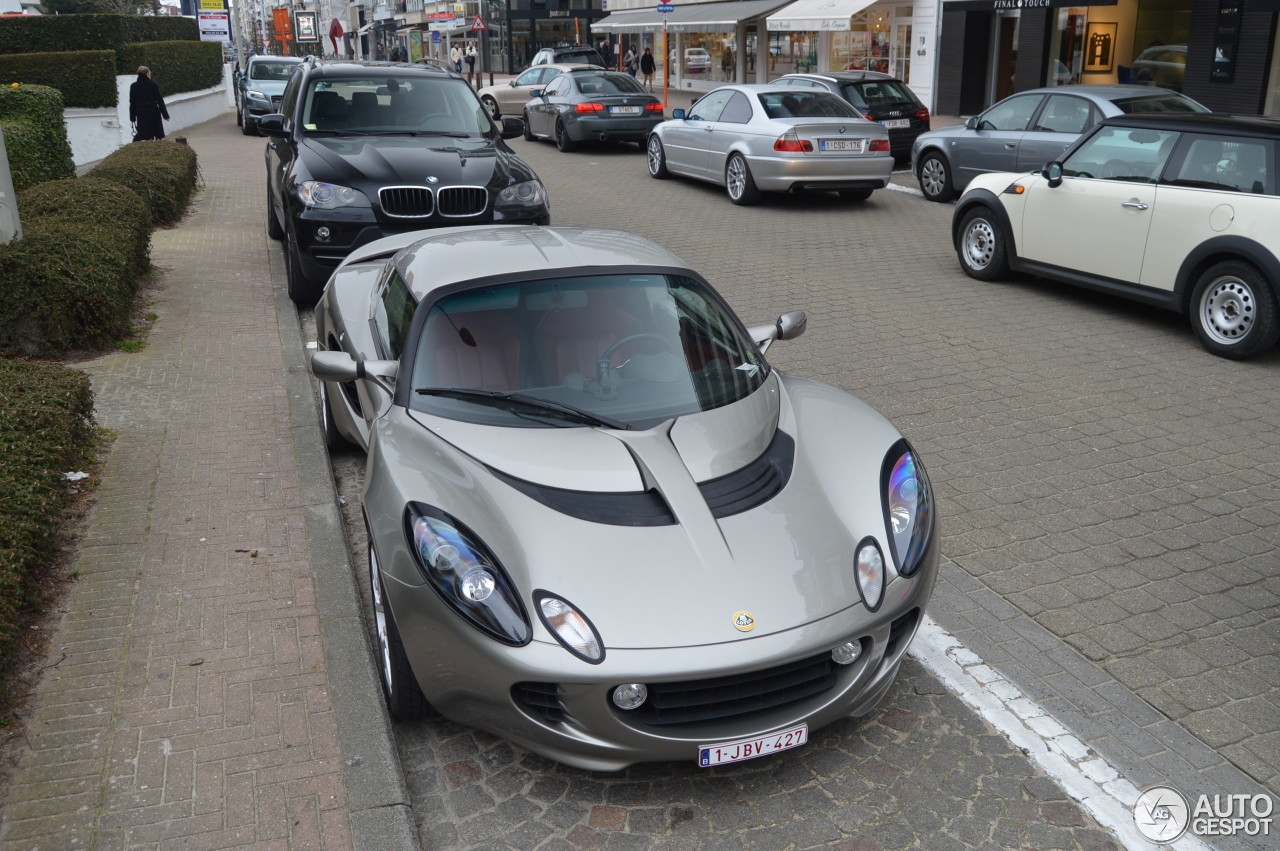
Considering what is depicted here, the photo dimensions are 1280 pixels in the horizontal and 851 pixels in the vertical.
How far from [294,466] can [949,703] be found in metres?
3.68

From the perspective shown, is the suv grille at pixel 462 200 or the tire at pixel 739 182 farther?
the tire at pixel 739 182

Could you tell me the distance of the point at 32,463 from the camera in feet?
16.2

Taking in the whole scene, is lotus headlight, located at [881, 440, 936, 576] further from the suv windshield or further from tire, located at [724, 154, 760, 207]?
tire, located at [724, 154, 760, 207]

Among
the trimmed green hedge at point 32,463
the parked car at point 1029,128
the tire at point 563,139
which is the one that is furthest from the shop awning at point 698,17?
the trimmed green hedge at point 32,463

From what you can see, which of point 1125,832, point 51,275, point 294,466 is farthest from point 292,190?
point 1125,832

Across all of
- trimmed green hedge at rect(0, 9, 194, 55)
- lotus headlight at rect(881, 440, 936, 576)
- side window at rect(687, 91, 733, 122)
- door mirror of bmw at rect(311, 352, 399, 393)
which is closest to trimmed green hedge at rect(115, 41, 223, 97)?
trimmed green hedge at rect(0, 9, 194, 55)

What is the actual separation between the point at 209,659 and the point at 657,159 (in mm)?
14743

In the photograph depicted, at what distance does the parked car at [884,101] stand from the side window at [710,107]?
132 cm

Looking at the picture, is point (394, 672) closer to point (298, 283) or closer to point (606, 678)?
point (606, 678)

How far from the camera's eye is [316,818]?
3.27 m

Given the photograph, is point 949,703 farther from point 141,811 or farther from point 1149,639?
point 141,811

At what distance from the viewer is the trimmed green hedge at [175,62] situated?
27.4 metres

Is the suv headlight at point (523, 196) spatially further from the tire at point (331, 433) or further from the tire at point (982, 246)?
the tire at point (982, 246)

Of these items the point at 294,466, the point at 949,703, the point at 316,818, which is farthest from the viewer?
the point at 294,466
